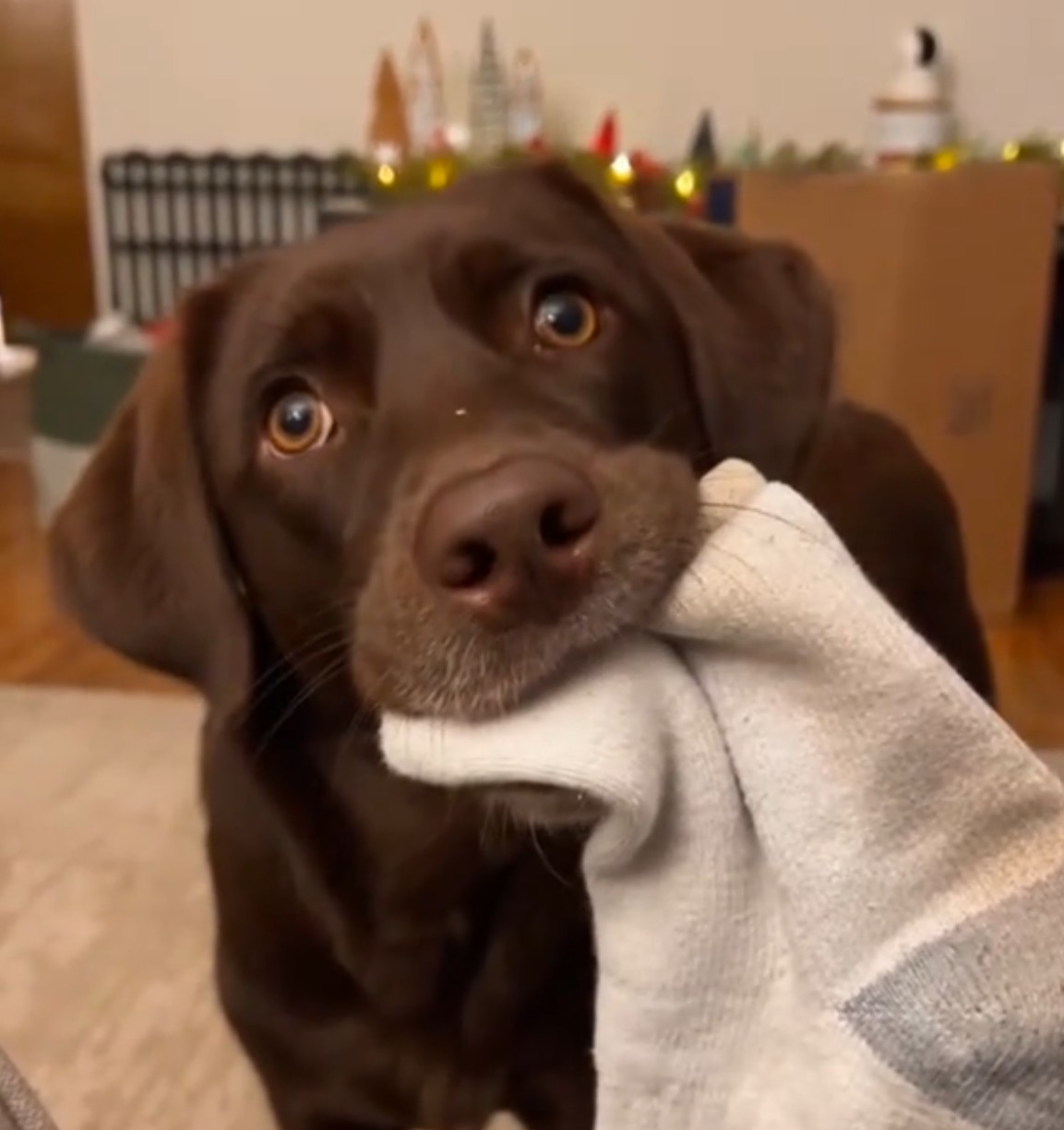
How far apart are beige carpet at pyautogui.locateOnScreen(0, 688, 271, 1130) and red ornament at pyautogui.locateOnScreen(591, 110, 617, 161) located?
152 centimetres

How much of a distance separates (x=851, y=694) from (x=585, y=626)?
0.12 metres

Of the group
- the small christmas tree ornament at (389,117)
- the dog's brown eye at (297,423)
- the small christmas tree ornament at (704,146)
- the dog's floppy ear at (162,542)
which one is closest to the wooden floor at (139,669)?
the small christmas tree ornament at (704,146)

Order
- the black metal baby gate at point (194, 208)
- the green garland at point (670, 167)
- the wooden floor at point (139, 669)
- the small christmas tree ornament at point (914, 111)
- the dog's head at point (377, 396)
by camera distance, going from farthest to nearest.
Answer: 1. the black metal baby gate at point (194, 208)
2. the small christmas tree ornament at point (914, 111)
3. the green garland at point (670, 167)
4. the wooden floor at point (139, 669)
5. the dog's head at point (377, 396)

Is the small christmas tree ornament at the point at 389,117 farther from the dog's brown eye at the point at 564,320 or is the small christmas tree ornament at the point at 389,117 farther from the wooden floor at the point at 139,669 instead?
the dog's brown eye at the point at 564,320

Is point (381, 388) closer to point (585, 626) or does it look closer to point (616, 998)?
point (585, 626)

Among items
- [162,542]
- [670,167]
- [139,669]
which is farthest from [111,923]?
[670,167]

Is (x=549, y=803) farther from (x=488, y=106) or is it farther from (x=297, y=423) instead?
(x=488, y=106)

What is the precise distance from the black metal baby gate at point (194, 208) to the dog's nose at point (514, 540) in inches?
136

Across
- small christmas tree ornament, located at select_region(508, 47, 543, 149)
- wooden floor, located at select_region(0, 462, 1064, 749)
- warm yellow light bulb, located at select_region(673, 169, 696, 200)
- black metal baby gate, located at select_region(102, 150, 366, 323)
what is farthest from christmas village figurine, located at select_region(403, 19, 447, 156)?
wooden floor, located at select_region(0, 462, 1064, 749)

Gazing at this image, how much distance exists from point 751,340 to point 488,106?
281 centimetres

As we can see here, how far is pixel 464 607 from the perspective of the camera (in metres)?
0.77

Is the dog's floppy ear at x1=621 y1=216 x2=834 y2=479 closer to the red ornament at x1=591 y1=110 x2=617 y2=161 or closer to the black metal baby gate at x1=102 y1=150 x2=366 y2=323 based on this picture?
the red ornament at x1=591 y1=110 x2=617 y2=161

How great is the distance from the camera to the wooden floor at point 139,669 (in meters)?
2.56

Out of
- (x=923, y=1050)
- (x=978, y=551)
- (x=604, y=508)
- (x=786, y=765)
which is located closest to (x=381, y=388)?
(x=604, y=508)
